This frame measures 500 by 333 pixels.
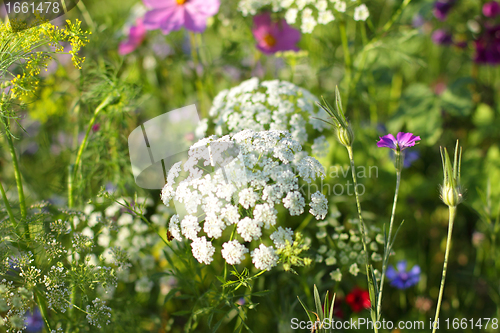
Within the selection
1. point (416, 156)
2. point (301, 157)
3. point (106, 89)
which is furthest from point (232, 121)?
point (416, 156)

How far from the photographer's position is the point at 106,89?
5.56 ft

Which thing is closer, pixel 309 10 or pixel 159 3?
pixel 309 10

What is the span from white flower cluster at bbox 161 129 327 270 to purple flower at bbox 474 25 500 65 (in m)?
1.80

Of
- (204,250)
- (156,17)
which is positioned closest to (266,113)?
(204,250)

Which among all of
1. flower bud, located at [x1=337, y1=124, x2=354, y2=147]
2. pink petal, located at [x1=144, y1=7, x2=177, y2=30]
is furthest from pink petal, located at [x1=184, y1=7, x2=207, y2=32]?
flower bud, located at [x1=337, y1=124, x2=354, y2=147]

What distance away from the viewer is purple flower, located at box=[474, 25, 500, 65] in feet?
7.50

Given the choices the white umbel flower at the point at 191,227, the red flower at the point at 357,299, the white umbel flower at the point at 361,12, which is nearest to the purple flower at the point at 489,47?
the white umbel flower at the point at 361,12

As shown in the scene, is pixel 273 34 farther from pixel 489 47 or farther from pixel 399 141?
pixel 489 47

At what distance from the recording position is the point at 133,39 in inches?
95.7

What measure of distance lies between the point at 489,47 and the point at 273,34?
1485 mm

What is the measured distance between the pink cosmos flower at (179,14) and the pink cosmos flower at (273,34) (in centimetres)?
38

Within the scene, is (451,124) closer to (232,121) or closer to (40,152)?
(232,121)

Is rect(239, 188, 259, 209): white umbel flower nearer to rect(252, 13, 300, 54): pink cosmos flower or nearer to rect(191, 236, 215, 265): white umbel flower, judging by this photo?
rect(191, 236, 215, 265): white umbel flower

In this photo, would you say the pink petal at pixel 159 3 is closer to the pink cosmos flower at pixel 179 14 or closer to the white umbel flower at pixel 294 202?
the pink cosmos flower at pixel 179 14
